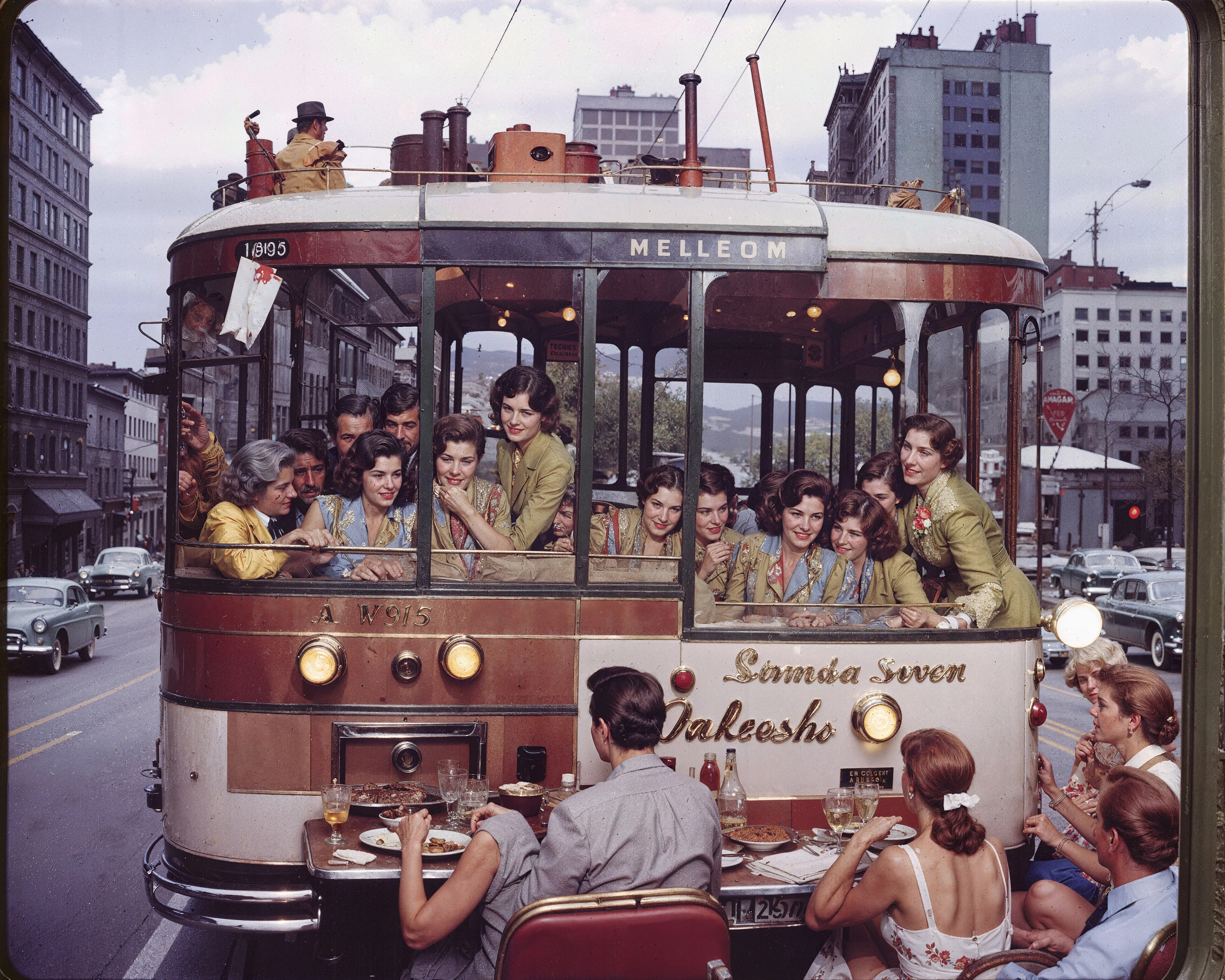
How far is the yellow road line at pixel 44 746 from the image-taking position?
1073 cm

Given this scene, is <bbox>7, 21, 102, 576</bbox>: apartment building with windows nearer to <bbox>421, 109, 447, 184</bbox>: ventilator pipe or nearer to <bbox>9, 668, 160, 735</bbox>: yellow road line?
<bbox>421, 109, 447, 184</bbox>: ventilator pipe

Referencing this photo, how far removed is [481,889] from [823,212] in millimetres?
3107

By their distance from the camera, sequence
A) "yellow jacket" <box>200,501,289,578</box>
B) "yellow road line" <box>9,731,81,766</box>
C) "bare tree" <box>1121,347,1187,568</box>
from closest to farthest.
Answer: "yellow jacket" <box>200,501,289,578</box>, "yellow road line" <box>9,731,81,766</box>, "bare tree" <box>1121,347,1187,568</box>

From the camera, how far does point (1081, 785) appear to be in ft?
15.6

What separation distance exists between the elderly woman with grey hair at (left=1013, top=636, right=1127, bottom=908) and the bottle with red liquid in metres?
1.28

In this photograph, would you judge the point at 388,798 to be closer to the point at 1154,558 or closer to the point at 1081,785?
the point at 1081,785

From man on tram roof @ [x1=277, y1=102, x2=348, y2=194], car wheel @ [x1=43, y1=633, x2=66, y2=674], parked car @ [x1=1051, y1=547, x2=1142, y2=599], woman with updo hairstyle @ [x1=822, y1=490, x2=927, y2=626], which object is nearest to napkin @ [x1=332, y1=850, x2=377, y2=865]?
woman with updo hairstyle @ [x1=822, y1=490, x2=927, y2=626]

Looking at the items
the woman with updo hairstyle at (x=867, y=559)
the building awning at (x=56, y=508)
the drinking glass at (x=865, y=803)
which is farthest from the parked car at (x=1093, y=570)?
the building awning at (x=56, y=508)

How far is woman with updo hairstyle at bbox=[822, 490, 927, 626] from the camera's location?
4809 mm

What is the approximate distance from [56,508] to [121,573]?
305cm

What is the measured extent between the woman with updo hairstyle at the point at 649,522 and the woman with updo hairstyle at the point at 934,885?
1492 millimetres

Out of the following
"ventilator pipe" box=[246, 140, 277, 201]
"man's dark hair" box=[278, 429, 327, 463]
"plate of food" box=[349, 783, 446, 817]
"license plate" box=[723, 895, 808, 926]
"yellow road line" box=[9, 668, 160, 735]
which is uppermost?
"ventilator pipe" box=[246, 140, 277, 201]

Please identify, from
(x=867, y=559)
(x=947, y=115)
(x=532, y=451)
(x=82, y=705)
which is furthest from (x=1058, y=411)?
(x=947, y=115)

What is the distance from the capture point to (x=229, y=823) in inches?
169
